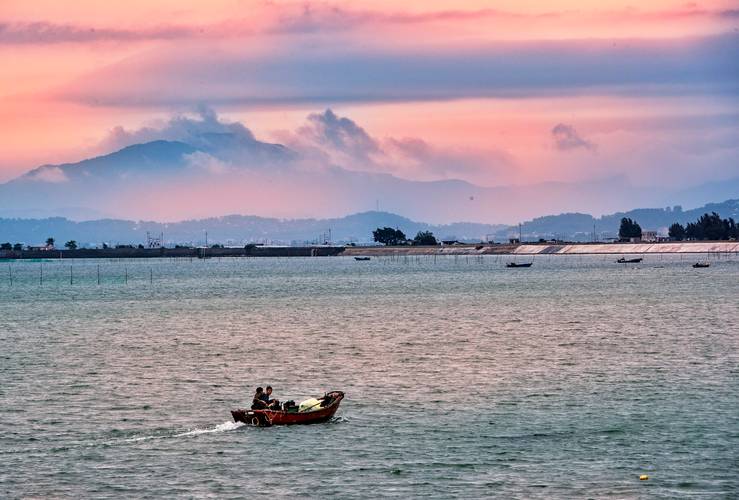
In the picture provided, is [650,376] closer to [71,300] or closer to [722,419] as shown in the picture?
[722,419]

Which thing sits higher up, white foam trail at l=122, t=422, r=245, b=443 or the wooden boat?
the wooden boat

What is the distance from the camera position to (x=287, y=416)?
5934 centimetres

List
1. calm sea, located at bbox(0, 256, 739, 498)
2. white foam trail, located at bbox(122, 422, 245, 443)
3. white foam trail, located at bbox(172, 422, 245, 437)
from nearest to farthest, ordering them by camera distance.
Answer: calm sea, located at bbox(0, 256, 739, 498)
white foam trail, located at bbox(122, 422, 245, 443)
white foam trail, located at bbox(172, 422, 245, 437)

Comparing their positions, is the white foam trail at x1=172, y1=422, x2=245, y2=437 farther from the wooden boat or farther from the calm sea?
the wooden boat

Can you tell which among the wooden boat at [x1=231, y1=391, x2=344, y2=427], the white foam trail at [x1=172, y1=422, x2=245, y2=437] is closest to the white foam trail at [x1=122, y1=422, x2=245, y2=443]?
the white foam trail at [x1=172, y1=422, x2=245, y2=437]

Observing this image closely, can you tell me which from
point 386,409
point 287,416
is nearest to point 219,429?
point 287,416

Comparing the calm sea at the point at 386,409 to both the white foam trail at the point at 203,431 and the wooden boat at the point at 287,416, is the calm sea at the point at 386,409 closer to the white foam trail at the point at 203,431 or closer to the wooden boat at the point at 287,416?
the white foam trail at the point at 203,431

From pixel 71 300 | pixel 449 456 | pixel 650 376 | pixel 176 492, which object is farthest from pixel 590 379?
pixel 71 300

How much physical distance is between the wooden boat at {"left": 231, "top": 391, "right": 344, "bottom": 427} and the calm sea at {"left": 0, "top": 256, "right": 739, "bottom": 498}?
58 centimetres

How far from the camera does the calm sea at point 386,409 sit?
157ft

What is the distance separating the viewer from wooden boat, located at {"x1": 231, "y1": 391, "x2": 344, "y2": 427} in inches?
2314

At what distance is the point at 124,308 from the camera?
16775 cm

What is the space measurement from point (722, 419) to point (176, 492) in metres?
27.8

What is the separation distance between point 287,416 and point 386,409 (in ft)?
22.1
